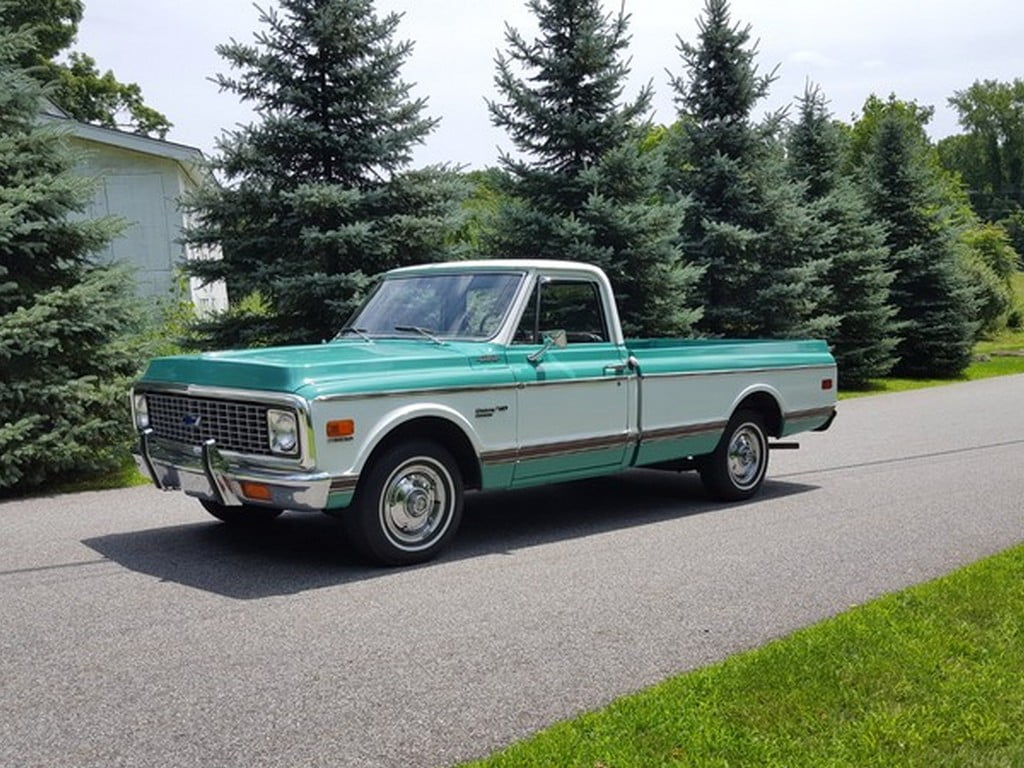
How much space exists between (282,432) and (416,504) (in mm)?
1031

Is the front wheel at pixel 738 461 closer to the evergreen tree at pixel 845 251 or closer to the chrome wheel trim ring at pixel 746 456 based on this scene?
the chrome wheel trim ring at pixel 746 456

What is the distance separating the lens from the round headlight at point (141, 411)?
7.15m

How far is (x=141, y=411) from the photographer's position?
719 cm

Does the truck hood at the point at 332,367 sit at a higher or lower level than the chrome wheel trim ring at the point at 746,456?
higher

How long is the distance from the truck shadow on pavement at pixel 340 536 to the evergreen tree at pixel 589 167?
704 centimetres

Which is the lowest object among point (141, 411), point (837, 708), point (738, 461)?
point (837, 708)

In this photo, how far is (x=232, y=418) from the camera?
21.0 ft

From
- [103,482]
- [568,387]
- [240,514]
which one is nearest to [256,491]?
[240,514]

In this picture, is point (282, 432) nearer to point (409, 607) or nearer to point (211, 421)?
point (211, 421)

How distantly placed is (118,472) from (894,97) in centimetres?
6318

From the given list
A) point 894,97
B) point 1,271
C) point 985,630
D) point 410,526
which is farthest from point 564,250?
point 894,97

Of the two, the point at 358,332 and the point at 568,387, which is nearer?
the point at 568,387

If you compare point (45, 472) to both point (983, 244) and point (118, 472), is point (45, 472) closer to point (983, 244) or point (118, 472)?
point (118, 472)

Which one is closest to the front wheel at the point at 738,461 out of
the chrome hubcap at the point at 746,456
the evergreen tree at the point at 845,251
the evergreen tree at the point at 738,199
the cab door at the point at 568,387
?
the chrome hubcap at the point at 746,456
